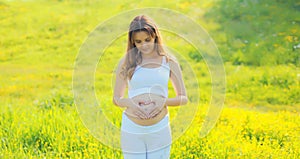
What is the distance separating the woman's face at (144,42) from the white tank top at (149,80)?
0.14 meters

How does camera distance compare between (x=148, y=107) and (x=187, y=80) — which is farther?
(x=187, y=80)

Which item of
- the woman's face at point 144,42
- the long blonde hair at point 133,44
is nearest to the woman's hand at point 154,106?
the long blonde hair at point 133,44

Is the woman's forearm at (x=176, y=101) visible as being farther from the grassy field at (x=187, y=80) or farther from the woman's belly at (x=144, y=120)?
the grassy field at (x=187, y=80)

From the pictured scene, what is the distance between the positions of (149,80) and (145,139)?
1.54 ft

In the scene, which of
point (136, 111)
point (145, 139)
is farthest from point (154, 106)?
point (145, 139)

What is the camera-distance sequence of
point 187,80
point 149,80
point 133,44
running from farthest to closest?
point 187,80
point 133,44
point 149,80

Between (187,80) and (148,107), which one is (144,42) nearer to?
(148,107)

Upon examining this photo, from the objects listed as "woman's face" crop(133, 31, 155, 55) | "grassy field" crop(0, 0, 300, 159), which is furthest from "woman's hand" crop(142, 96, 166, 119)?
"grassy field" crop(0, 0, 300, 159)

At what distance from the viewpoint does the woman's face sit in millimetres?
3725

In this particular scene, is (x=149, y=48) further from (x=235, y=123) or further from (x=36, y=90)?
(x=36, y=90)

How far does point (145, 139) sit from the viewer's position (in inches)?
149

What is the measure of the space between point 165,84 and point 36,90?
7.52 meters

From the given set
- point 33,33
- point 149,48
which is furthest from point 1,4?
point 149,48

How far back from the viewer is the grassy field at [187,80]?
18.8 feet
